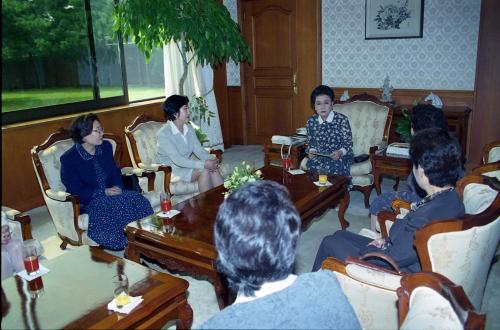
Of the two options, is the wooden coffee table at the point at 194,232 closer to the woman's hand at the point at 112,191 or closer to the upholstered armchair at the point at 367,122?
the woman's hand at the point at 112,191

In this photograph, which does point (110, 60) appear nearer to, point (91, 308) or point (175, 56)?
point (175, 56)

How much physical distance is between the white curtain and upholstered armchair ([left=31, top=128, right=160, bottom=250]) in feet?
7.92

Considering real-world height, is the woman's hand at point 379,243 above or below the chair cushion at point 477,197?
below

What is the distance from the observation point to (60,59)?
478cm

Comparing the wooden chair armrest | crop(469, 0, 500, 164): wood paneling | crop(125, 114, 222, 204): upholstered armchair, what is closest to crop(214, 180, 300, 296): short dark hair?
the wooden chair armrest

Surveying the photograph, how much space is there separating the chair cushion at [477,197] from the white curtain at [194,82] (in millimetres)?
3826

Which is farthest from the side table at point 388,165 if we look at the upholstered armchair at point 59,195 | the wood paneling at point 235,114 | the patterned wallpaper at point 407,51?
the wood paneling at point 235,114

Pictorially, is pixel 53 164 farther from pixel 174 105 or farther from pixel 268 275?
pixel 268 275

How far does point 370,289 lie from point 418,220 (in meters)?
0.40

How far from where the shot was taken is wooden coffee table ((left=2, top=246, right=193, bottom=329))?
1709 millimetres

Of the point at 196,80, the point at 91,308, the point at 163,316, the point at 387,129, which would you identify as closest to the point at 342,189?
the point at 387,129

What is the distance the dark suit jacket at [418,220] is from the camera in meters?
1.90

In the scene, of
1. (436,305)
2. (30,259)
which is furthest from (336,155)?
(436,305)

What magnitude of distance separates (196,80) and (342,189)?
10.5ft
